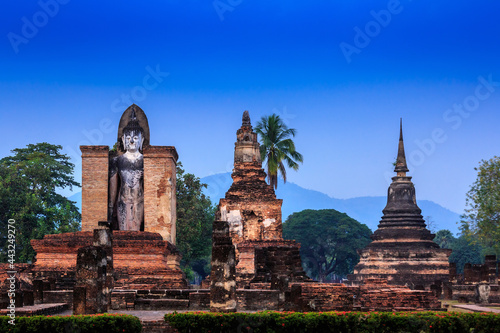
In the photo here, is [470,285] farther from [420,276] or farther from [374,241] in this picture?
[374,241]

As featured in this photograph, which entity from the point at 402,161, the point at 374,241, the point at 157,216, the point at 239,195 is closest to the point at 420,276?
the point at 374,241

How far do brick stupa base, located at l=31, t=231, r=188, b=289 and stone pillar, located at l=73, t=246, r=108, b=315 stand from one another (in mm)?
5422

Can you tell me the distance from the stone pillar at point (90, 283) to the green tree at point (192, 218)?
2742 cm

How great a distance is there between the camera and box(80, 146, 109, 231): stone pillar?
28375 mm

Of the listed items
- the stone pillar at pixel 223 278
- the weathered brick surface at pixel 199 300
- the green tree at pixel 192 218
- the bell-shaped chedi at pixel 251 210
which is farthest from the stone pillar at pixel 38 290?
the green tree at pixel 192 218

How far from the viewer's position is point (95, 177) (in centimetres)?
2855

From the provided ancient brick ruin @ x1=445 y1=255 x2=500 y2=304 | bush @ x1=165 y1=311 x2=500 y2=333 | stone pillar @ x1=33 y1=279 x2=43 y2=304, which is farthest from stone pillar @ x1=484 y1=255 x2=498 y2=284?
stone pillar @ x1=33 y1=279 x2=43 y2=304

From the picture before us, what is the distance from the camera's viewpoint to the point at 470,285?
4100 centimetres

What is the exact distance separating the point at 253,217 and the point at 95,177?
8.40 m

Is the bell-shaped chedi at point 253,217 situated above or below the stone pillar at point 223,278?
above

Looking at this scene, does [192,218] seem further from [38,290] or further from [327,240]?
[327,240]

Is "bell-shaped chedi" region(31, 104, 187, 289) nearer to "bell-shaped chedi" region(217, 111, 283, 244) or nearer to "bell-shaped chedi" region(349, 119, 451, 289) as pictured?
"bell-shaped chedi" region(217, 111, 283, 244)

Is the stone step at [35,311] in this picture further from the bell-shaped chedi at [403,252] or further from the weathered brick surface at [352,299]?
the bell-shaped chedi at [403,252]

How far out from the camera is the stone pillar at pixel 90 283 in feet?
58.7
